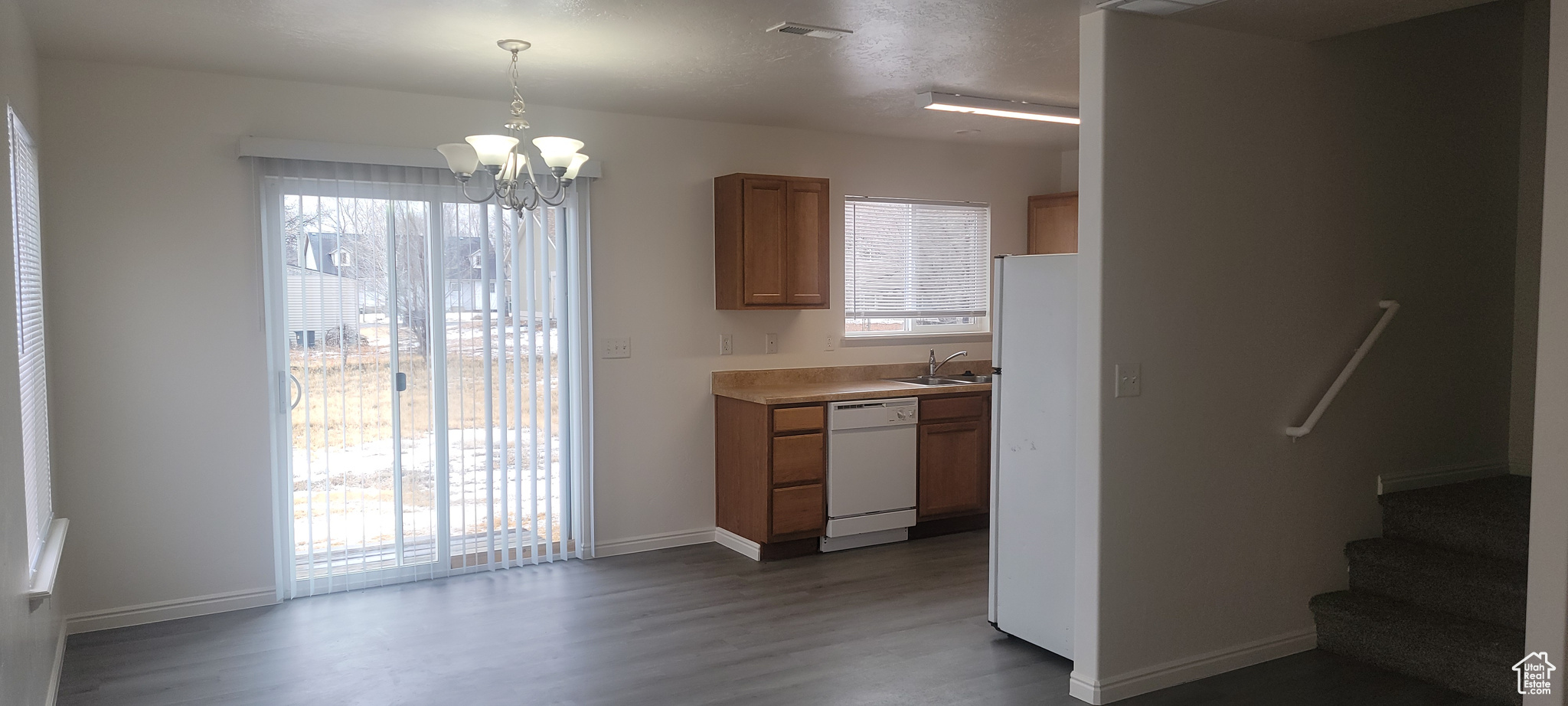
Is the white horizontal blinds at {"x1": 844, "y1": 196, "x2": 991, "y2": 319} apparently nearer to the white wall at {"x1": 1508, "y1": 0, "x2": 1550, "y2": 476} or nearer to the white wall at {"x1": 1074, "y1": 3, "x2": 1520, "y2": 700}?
the white wall at {"x1": 1074, "y1": 3, "x2": 1520, "y2": 700}

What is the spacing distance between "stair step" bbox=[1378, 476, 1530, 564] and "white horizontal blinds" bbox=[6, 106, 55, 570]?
15.1 feet

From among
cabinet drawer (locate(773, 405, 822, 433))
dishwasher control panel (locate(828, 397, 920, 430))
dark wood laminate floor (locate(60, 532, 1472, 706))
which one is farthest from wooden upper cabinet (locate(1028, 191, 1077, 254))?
dark wood laminate floor (locate(60, 532, 1472, 706))

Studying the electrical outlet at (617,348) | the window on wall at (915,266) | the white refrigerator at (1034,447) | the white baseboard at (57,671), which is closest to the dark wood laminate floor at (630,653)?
the white baseboard at (57,671)

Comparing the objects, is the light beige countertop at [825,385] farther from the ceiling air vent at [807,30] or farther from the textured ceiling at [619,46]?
the ceiling air vent at [807,30]

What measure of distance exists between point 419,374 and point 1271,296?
11.8 feet

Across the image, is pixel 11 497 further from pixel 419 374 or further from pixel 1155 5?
pixel 1155 5

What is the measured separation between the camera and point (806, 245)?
5.52 meters

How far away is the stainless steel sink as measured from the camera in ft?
19.7

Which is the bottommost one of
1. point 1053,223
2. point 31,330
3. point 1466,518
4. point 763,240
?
point 1466,518

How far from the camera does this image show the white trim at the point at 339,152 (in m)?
4.23

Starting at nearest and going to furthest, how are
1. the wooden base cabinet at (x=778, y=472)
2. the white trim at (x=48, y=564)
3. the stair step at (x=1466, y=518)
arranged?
the white trim at (x=48, y=564) → the stair step at (x=1466, y=518) → the wooden base cabinet at (x=778, y=472)

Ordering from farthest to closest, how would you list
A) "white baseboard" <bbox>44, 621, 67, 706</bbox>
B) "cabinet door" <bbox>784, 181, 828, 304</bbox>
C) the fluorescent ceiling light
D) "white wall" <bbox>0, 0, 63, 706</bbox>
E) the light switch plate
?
"cabinet door" <bbox>784, 181, 828, 304</bbox> → the fluorescent ceiling light → the light switch plate → "white baseboard" <bbox>44, 621, 67, 706</bbox> → "white wall" <bbox>0, 0, 63, 706</bbox>

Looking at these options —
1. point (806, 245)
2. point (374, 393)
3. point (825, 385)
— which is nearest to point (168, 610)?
point (374, 393)

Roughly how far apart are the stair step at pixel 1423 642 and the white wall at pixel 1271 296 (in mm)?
117
